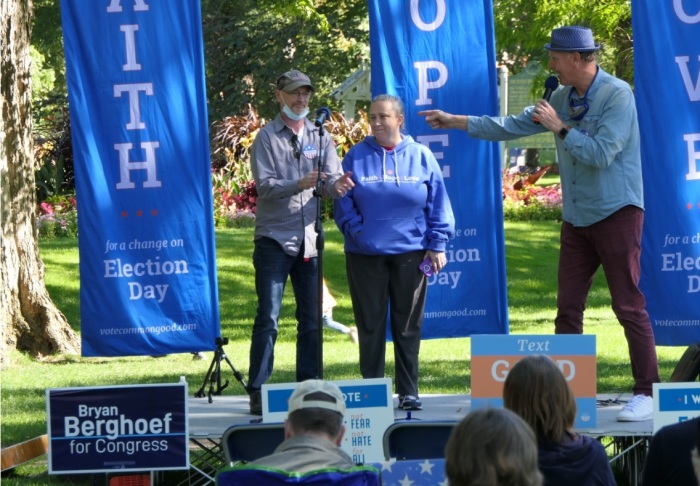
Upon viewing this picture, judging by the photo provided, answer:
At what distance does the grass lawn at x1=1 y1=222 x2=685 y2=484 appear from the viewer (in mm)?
9234

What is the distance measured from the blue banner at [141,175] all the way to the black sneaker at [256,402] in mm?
694

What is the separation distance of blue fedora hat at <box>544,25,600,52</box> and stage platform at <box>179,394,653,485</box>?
2.02 metres

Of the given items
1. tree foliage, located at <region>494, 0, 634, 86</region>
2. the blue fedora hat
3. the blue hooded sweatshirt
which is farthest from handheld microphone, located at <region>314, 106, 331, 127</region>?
tree foliage, located at <region>494, 0, 634, 86</region>

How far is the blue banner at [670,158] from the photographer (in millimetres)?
7457

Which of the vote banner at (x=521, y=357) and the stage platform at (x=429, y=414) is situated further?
the stage platform at (x=429, y=414)

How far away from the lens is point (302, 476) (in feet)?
12.2

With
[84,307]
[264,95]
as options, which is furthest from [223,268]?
[264,95]

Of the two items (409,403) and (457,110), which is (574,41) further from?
(409,403)

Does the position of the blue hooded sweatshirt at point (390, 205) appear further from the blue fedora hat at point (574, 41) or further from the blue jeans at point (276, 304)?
the blue fedora hat at point (574, 41)

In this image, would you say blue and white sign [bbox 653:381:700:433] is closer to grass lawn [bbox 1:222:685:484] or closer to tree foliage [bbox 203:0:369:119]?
grass lawn [bbox 1:222:685:484]

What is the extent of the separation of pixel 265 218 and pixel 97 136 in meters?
1.21

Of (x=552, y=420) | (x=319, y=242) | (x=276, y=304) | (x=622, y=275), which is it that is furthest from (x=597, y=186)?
(x=552, y=420)

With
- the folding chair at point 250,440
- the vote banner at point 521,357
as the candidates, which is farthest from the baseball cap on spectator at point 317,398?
the vote banner at point 521,357

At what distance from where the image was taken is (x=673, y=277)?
7.54 m
